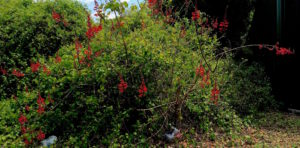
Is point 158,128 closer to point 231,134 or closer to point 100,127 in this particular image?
point 100,127

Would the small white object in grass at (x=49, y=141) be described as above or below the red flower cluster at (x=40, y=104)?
Answer: below

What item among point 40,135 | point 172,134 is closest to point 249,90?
point 172,134

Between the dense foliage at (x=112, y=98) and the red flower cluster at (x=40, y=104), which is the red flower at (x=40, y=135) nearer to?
the dense foliage at (x=112, y=98)

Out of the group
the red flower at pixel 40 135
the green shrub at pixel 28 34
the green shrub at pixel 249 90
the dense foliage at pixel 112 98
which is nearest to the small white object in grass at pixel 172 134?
the dense foliage at pixel 112 98

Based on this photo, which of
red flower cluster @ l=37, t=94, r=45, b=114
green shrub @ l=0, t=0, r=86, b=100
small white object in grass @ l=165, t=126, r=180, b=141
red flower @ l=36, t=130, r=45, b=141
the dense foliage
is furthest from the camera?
green shrub @ l=0, t=0, r=86, b=100

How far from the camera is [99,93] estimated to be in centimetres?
402

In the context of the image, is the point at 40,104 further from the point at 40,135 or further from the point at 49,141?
the point at 49,141

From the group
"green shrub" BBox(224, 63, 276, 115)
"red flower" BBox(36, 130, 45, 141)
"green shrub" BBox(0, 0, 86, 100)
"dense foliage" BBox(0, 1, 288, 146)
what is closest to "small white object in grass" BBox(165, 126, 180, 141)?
"dense foliage" BBox(0, 1, 288, 146)

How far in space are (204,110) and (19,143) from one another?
9.58 feet

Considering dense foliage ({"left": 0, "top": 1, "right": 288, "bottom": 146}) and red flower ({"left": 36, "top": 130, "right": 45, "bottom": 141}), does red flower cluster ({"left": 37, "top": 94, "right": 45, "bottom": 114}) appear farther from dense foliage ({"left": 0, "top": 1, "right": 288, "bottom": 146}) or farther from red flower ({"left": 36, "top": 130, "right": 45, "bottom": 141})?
red flower ({"left": 36, "top": 130, "right": 45, "bottom": 141})

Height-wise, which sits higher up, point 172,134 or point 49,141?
point 49,141

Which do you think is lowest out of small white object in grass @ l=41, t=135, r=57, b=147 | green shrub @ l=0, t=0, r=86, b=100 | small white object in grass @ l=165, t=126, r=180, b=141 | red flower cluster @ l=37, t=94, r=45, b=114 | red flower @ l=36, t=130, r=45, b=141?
small white object in grass @ l=165, t=126, r=180, b=141

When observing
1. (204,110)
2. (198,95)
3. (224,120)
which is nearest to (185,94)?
(198,95)

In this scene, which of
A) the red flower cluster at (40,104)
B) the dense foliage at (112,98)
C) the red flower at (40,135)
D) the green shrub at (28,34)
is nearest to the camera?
the red flower at (40,135)
